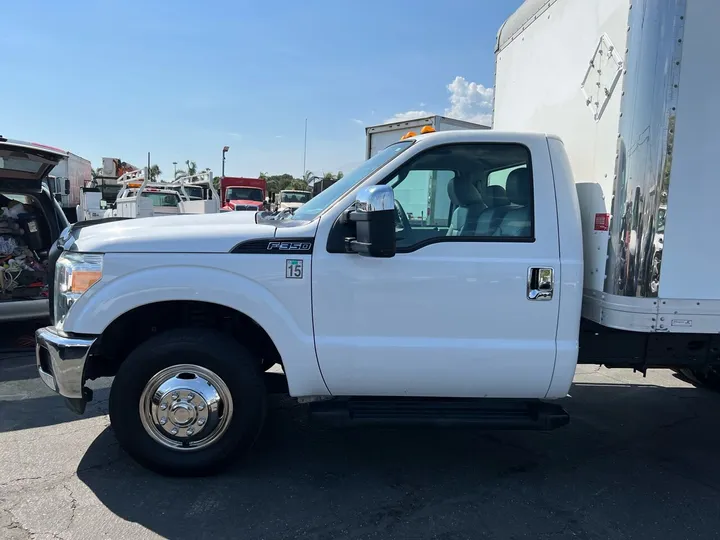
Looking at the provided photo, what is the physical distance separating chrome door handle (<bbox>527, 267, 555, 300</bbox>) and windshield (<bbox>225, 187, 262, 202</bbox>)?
24.9m

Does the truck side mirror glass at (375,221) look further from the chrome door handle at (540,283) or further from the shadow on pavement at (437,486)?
the shadow on pavement at (437,486)

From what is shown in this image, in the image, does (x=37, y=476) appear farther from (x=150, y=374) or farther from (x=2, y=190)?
(x=2, y=190)

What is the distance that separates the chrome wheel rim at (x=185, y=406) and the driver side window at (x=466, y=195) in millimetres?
1381

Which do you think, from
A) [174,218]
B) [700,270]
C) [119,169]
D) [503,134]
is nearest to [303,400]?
[174,218]

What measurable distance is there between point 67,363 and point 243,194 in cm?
2471

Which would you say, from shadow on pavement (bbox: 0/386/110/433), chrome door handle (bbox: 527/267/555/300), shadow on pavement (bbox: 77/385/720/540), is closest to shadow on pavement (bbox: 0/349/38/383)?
shadow on pavement (bbox: 0/386/110/433)

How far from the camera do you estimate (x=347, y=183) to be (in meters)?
3.42

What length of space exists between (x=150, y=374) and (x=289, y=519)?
1.11 m

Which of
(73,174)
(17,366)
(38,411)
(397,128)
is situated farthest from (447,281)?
(73,174)

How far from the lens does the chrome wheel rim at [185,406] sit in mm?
3150

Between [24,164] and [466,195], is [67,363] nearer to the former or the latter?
[466,195]

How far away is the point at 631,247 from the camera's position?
2.96 metres

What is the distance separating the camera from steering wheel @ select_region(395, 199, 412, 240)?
3121mm

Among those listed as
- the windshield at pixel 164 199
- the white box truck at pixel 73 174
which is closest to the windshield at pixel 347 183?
the white box truck at pixel 73 174
